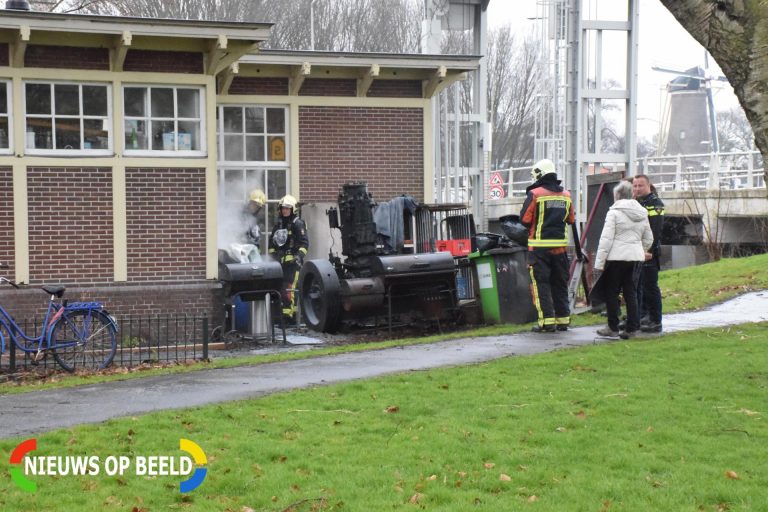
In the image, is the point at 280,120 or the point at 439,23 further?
the point at 439,23

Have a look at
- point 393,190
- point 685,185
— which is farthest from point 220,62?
point 685,185

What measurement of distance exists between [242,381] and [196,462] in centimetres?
336

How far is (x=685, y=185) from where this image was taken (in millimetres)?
33125

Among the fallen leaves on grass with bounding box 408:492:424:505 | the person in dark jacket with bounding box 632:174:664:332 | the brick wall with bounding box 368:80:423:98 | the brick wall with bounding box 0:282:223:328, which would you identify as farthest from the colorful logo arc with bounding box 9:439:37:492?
the brick wall with bounding box 368:80:423:98

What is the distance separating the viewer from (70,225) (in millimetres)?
15156

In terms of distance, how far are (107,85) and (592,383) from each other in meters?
9.37

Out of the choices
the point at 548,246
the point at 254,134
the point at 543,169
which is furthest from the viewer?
the point at 254,134

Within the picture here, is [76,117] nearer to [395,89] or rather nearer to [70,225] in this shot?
[70,225]

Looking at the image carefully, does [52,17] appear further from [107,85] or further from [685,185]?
[685,185]

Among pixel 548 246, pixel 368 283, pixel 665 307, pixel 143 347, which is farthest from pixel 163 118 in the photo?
pixel 665 307

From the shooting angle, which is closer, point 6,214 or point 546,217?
point 546,217

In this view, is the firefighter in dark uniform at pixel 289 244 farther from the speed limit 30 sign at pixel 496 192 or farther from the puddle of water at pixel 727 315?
the speed limit 30 sign at pixel 496 192

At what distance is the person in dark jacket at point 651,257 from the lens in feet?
40.4

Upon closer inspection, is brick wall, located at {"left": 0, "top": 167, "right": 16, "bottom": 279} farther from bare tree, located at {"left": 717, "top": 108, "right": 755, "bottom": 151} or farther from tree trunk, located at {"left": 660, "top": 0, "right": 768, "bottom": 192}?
Answer: bare tree, located at {"left": 717, "top": 108, "right": 755, "bottom": 151}
